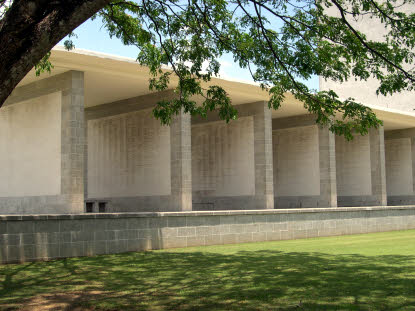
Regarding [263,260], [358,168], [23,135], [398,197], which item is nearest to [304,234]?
[263,260]

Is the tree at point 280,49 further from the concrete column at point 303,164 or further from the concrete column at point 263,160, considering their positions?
the concrete column at point 303,164

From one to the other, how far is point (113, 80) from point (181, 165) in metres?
3.99

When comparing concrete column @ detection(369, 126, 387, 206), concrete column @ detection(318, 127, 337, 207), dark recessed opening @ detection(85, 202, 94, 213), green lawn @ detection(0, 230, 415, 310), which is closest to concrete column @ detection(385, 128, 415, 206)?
concrete column @ detection(369, 126, 387, 206)

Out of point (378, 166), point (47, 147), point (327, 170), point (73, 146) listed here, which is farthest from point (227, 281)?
point (378, 166)

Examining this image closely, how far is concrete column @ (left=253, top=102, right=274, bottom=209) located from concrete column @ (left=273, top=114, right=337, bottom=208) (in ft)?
13.9

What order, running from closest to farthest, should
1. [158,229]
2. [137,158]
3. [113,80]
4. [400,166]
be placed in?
1. [158,229]
2. [113,80]
3. [137,158]
4. [400,166]

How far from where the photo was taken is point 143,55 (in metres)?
12.3

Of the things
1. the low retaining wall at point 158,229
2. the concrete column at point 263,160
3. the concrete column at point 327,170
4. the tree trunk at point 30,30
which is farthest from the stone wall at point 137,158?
the tree trunk at point 30,30

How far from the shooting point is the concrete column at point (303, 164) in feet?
86.0

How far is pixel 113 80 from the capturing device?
19.1 m

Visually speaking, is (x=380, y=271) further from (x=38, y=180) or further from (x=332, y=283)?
(x=38, y=180)

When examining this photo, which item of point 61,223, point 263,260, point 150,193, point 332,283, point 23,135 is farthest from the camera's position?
point 150,193

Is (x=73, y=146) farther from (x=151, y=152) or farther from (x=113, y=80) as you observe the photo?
(x=151, y=152)

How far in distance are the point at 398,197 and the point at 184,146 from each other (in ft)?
63.6
